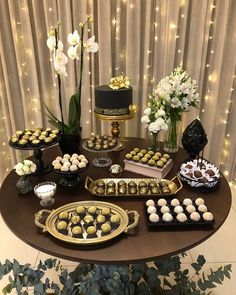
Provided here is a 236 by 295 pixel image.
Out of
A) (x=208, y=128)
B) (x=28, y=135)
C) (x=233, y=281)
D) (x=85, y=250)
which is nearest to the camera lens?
(x=85, y=250)

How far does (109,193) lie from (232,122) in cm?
159

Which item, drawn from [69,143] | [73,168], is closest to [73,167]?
[73,168]

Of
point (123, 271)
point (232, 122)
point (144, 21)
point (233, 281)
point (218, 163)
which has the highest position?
point (144, 21)

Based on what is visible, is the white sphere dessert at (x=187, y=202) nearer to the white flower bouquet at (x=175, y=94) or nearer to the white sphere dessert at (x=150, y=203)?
the white sphere dessert at (x=150, y=203)

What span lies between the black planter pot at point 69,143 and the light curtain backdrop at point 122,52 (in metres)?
0.69

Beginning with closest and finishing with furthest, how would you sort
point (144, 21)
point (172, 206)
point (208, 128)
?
point (172, 206)
point (144, 21)
point (208, 128)

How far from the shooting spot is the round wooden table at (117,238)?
0.91 m

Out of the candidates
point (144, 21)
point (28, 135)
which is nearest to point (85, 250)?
point (28, 135)

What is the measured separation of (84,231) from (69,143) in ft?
2.07

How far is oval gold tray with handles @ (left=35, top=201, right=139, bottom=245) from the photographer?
0.94m

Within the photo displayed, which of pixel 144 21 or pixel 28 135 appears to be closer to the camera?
pixel 28 135

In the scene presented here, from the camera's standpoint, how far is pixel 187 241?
3.15 ft

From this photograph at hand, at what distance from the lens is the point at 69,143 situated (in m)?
1.51

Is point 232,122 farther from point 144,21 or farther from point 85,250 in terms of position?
point 85,250
